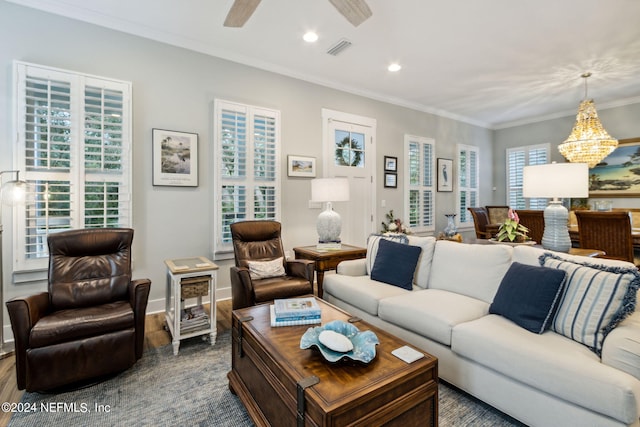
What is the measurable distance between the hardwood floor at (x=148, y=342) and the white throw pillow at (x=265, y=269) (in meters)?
0.59

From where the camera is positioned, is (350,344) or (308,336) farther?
(308,336)

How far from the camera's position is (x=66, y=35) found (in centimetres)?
288

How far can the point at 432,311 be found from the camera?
206 cm

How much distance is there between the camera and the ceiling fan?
6.91 feet

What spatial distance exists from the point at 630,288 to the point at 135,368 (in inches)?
123

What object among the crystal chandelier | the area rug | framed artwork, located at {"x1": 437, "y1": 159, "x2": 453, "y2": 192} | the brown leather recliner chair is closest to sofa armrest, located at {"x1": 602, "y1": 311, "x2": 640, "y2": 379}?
the area rug

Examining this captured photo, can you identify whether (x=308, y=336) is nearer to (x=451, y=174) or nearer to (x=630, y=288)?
(x=630, y=288)

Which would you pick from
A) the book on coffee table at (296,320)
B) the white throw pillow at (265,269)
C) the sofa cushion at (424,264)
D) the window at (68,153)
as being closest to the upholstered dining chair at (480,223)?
the sofa cushion at (424,264)

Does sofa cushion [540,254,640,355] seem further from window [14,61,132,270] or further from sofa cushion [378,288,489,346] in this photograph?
window [14,61,132,270]

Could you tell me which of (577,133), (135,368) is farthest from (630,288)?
(577,133)

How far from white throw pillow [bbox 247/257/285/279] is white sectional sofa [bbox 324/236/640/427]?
2.45ft

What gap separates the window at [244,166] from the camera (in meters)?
3.61

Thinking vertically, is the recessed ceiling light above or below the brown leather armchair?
above

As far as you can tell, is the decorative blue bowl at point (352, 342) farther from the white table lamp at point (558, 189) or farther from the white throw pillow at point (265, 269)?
the white table lamp at point (558, 189)
